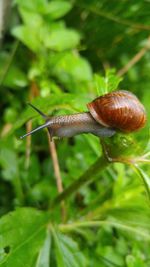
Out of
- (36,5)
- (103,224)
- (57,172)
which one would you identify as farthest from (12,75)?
(103,224)

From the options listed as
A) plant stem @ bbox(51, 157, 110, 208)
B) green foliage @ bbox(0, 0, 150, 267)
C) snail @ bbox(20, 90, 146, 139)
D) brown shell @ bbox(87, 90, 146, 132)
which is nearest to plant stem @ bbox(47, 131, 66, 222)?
Answer: green foliage @ bbox(0, 0, 150, 267)

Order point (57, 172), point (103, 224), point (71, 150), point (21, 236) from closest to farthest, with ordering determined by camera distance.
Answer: point (21, 236)
point (103, 224)
point (57, 172)
point (71, 150)

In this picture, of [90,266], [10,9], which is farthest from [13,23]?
[90,266]

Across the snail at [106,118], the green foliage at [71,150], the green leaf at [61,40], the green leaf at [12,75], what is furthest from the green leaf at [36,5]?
the snail at [106,118]

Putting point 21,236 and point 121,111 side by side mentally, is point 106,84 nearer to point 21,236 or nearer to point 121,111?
point 121,111

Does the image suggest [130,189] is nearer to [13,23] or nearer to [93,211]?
[93,211]

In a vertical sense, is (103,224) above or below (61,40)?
below
